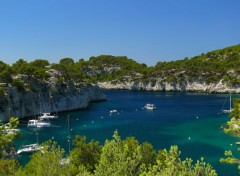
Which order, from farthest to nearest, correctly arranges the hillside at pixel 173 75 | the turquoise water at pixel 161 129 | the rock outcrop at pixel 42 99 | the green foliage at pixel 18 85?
the hillside at pixel 173 75 < the green foliage at pixel 18 85 < the rock outcrop at pixel 42 99 < the turquoise water at pixel 161 129

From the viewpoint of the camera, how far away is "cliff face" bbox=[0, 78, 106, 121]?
84744 mm

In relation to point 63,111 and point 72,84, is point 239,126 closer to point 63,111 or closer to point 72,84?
point 63,111

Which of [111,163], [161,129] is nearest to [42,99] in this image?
[161,129]

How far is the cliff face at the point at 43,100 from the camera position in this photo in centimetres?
8474

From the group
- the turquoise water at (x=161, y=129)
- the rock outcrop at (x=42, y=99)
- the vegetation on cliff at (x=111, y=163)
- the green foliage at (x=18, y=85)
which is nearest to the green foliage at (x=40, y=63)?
the rock outcrop at (x=42, y=99)

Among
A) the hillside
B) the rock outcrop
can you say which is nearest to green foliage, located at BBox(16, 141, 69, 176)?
the rock outcrop

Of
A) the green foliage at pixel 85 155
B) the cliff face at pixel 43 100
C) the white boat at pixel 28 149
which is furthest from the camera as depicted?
the cliff face at pixel 43 100

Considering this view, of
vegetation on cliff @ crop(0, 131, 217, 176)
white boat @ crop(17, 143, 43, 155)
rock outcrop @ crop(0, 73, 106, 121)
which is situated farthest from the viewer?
rock outcrop @ crop(0, 73, 106, 121)

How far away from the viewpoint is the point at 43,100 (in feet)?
324

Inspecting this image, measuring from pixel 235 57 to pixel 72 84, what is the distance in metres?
115

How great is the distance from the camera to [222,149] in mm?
53562

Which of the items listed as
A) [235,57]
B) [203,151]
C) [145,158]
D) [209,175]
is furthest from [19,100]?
[235,57]

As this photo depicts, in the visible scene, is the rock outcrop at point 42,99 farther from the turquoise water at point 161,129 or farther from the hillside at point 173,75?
the turquoise water at point 161,129

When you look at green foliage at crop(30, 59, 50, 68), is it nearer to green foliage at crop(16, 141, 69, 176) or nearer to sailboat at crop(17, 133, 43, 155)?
sailboat at crop(17, 133, 43, 155)
